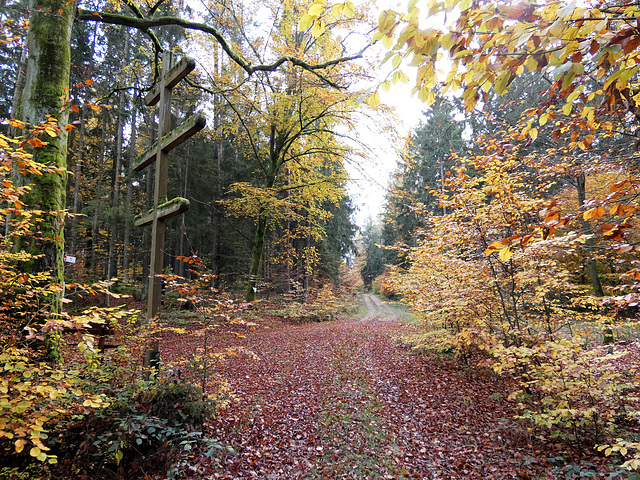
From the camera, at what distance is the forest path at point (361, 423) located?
3.52 m

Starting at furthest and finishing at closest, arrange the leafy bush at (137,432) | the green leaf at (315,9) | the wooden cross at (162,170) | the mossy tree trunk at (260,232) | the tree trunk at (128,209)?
the tree trunk at (128,209) → the mossy tree trunk at (260,232) → the wooden cross at (162,170) → the leafy bush at (137,432) → the green leaf at (315,9)

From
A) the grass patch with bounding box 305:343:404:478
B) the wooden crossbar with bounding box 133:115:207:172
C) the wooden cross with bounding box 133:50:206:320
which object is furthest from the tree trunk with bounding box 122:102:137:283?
the grass patch with bounding box 305:343:404:478

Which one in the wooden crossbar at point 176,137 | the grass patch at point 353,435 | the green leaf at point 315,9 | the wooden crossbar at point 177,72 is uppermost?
the wooden crossbar at point 177,72

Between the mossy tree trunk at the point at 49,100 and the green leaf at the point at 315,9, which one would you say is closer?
the green leaf at the point at 315,9

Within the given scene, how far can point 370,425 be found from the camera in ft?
15.1

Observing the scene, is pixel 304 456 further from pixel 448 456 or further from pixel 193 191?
pixel 193 191

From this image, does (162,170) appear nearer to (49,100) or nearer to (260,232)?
(49,100)

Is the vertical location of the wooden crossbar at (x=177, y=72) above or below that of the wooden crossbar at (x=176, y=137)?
above

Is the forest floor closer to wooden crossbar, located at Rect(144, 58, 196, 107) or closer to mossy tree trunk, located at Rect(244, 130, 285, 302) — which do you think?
wooden crossbar, located at Rect(144, 58, 196, 107)

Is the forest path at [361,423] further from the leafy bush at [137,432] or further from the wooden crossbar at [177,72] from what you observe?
the wooden crossbar at [177,72]

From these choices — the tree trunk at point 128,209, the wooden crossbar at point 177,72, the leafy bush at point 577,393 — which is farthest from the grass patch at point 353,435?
the tree trunk at point 128,209

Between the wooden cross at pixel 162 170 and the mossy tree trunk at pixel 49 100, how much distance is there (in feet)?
3.71

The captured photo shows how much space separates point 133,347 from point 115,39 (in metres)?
16.2

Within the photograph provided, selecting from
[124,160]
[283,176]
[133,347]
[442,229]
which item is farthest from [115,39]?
[442,229]
